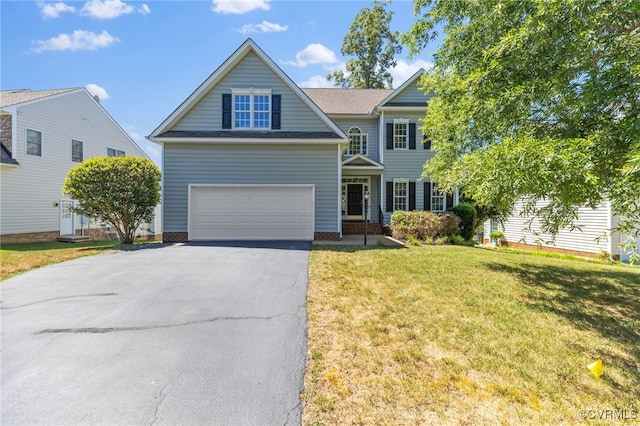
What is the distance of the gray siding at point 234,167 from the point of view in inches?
475

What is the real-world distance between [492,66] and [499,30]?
1156 mm

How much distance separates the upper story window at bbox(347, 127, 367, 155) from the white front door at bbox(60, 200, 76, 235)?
1674 cm

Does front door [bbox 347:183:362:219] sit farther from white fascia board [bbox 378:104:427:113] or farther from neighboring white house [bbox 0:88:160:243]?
neighboring white house [bbox 0:88:160:243]

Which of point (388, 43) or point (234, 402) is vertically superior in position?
point (388, 43)

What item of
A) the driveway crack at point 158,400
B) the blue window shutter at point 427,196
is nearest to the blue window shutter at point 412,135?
the blue window shutter at point 427,196

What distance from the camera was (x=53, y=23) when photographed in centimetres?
1154

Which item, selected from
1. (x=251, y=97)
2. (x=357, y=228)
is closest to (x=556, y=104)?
(x=251, y=97)

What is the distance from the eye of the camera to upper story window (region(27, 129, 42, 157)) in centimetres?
1588

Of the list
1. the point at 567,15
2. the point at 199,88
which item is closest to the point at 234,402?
the point at 567,15

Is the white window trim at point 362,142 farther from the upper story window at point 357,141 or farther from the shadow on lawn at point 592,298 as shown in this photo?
the shadow on lawn at point 592,298

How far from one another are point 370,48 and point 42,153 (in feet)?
84.7

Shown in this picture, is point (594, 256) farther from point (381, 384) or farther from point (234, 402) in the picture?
point (234, 402)

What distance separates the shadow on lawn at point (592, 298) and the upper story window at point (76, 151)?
2299 cm

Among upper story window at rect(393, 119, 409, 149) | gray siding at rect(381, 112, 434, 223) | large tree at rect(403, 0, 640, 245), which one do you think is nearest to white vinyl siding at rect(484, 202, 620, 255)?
gray siding at rect(381, 112, 434, 223)
